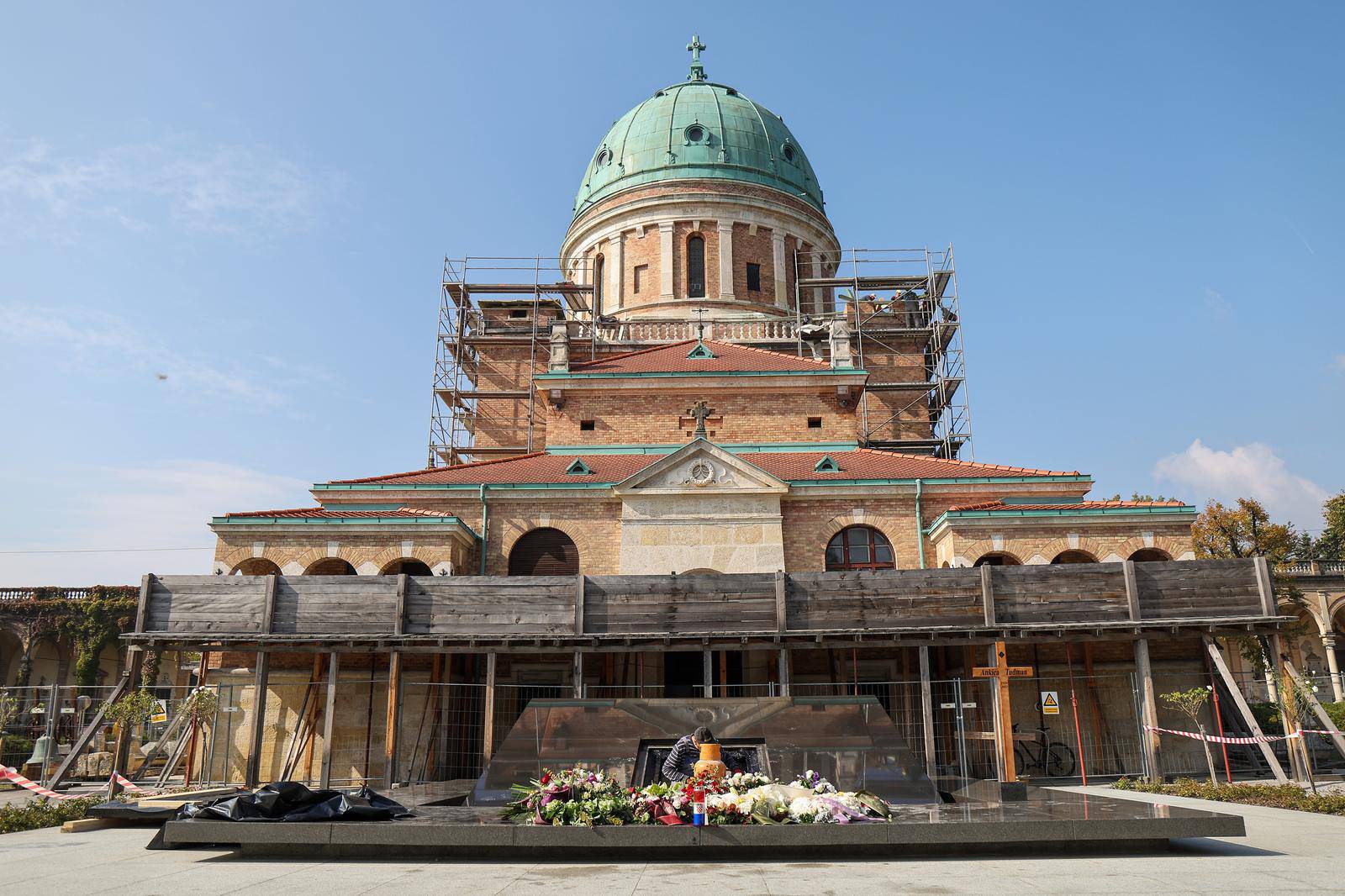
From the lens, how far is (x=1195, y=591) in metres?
21.1

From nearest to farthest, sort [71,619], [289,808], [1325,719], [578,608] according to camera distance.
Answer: [289,808], [1325,719], [578,608], [71,619]

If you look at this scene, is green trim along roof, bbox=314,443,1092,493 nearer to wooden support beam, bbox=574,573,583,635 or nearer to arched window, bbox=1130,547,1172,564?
arched window, bbox=1130,547,1172,564

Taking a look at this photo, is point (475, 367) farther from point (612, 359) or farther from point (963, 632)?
point (963, 632)

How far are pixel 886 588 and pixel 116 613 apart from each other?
136 feet

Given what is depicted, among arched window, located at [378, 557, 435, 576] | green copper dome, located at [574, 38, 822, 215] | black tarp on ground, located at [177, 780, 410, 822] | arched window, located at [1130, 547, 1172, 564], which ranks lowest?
black tarp on ground, located at [177, 780, 410, 822]

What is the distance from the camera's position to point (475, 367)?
40.6m

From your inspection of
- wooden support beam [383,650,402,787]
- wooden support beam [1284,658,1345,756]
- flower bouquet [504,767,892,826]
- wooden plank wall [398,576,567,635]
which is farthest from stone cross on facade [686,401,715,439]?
flower bouquet [504,767,892,826]

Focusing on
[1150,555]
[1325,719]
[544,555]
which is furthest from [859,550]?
[1325,719]

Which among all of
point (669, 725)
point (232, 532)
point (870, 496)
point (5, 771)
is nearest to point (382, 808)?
point (669, 725)

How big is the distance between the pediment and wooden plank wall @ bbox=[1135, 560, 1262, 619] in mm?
8623

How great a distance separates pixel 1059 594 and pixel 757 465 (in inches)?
336

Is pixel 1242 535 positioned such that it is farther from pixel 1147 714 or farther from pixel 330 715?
pixel 330 715

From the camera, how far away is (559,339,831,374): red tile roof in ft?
106

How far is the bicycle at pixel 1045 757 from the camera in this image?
72.3 ft
